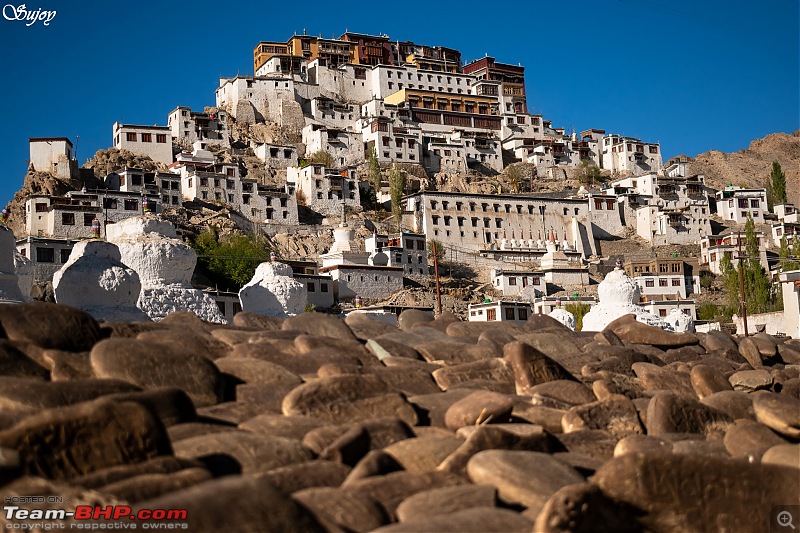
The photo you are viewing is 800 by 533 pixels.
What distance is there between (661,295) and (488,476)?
59.7 m

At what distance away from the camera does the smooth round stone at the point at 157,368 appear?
7180 mm

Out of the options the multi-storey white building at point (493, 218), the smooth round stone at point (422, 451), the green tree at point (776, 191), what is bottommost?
the smooth round stone at point (422, 451)

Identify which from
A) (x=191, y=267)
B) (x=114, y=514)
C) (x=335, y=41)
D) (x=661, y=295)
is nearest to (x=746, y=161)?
(x=335, y=41)

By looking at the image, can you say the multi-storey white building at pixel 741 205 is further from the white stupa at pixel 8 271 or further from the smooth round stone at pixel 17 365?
the smooth round stone at pixel 17 365

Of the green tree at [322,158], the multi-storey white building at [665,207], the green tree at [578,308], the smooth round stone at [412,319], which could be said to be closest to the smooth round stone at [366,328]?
the smooth round stone at [412,319]

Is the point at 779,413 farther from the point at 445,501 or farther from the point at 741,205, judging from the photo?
the point at 741,205

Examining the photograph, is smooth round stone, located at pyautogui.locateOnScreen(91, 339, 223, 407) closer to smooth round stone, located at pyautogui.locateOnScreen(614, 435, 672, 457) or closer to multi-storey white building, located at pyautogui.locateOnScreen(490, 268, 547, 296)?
smooth round stone, located at pyautogui.locateOnScreen(614, 435, 672, 457)

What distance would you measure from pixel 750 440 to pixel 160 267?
7921 millimetres

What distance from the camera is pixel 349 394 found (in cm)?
756

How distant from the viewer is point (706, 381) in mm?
10586

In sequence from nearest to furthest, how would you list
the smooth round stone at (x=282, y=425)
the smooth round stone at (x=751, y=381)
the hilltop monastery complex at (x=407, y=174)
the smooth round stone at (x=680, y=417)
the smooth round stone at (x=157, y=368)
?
the smooth round stone at (x=282, y=425) < the smooth round stone at (x=157, y=368) < the smooth round stone at (x=680, y=417) < the smooth round stone at (x=751, y=381) < the hilltop monastery complex at (x=407, y=174)

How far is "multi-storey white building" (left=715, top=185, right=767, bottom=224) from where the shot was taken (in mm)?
82625

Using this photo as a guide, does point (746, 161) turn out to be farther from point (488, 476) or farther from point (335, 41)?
point (488, 476)

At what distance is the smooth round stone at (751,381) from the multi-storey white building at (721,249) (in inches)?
2390
